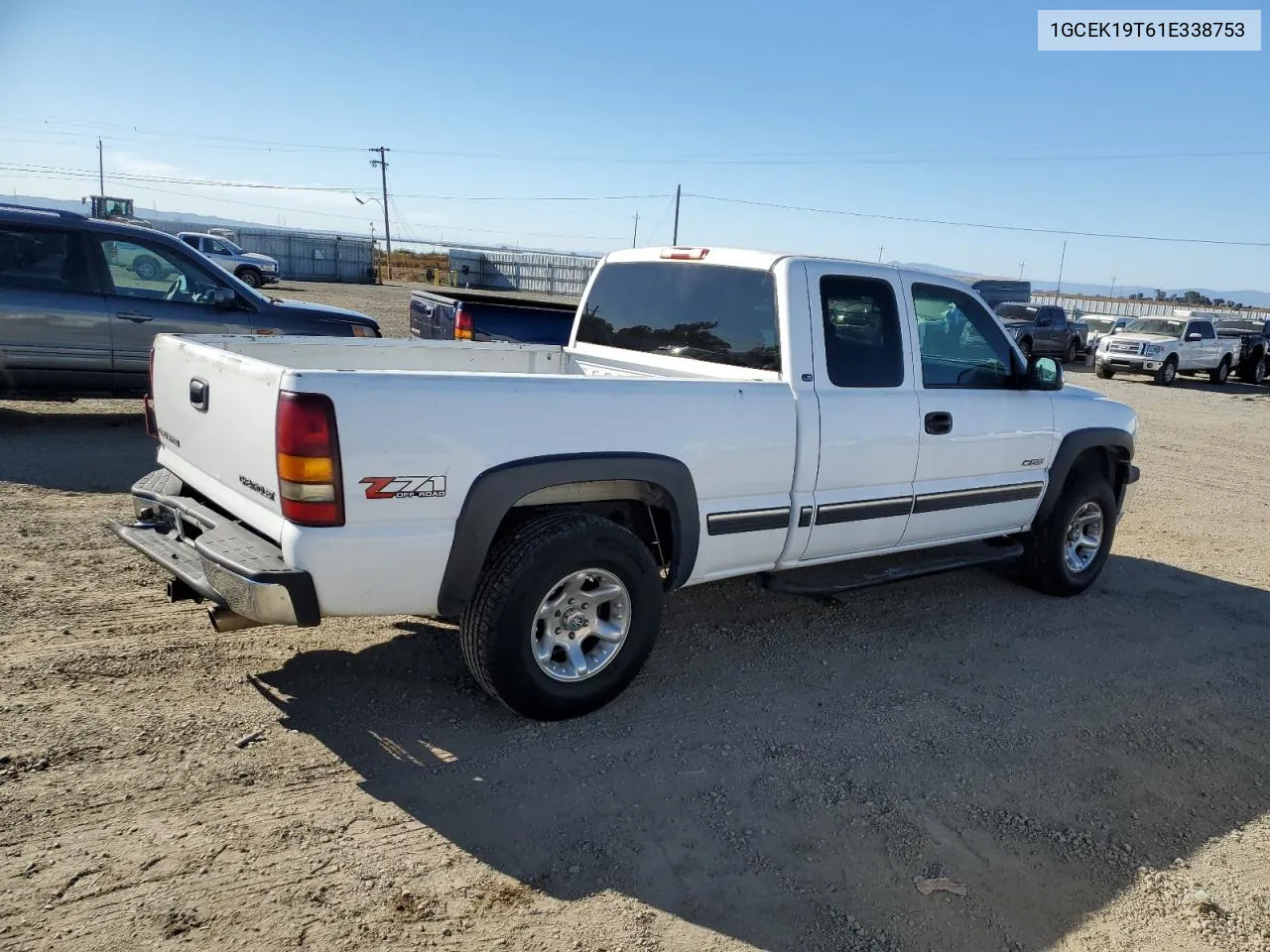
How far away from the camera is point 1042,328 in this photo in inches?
1113

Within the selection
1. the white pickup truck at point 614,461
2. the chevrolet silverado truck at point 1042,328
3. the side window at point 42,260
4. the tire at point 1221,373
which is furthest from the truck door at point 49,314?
the tire at point 1221,373

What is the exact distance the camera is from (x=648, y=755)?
3.68 metres

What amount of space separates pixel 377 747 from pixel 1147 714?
353cm

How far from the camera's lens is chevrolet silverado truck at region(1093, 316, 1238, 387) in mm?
23328

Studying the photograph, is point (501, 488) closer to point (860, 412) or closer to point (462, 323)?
point (860, 412)

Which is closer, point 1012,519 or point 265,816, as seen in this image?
point 265,816

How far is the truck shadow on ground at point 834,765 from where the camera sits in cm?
297

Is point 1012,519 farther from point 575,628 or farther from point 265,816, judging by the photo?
point 265,816

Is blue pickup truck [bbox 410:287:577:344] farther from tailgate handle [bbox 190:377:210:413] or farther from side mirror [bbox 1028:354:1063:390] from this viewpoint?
tailgate handle [bbox 190:377:210:413]

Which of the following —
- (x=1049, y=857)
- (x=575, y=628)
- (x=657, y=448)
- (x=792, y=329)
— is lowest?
(x=1049, y=857)

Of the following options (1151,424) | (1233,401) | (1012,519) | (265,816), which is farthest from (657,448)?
(1233,401)

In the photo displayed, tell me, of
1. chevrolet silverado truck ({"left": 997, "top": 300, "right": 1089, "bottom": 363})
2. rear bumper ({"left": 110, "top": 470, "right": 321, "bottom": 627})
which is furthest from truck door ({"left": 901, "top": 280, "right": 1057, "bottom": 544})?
chevrolet silverado truck ({"left": 997, "top": 300, "right": 1089, "bottom": 363})

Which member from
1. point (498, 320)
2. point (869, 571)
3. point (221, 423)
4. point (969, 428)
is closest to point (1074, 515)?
point (969, 428)

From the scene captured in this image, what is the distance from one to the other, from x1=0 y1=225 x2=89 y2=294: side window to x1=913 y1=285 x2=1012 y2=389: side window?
23.4 ft
